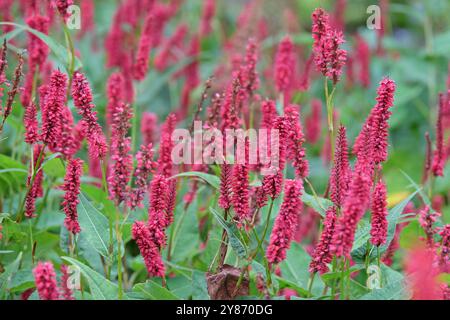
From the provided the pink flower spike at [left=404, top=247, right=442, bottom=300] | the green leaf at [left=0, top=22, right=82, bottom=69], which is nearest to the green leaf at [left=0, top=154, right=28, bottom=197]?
the green leaf at [left=0, top=22, right=82, bottom=69]

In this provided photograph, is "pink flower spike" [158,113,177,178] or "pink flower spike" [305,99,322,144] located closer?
"pink flower spike" [158,113,177,178]

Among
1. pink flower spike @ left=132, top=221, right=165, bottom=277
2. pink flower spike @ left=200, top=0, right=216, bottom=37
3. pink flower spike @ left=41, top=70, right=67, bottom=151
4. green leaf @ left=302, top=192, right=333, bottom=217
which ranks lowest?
pink flower spike @ left=132, top=221, right=165, bottom=277

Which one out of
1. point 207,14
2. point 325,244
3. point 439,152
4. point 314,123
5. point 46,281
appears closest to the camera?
point 46,281

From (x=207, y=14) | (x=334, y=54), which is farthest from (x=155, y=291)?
(x=207, y=14)

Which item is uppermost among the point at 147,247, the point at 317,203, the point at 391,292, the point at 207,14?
the point at 207,14

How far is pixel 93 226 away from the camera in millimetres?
2006

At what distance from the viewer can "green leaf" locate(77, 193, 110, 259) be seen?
78.3 inches

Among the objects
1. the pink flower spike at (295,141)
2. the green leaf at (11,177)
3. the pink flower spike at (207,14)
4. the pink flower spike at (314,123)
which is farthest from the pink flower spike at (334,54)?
the pink flower spike at (207,14)

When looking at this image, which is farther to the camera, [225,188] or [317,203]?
[317,203]

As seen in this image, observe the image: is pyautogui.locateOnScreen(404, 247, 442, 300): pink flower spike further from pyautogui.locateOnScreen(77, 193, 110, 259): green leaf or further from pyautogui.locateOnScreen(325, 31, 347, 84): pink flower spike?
pyautogui.locateOnScreen(77, 193, 110, 259): green leaf

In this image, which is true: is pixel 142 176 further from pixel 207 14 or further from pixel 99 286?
pixel 207 14

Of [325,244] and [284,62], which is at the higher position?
[284,62]
